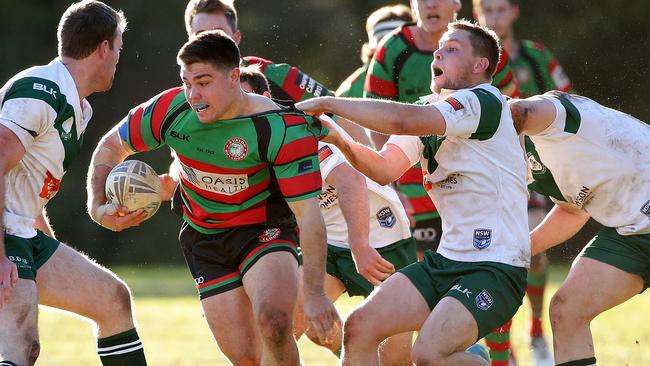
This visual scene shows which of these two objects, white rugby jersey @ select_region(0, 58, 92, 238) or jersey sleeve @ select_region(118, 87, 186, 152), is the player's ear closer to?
jersey sleeve @ select_region(118, 87, 186, 152)

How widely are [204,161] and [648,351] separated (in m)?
4.75

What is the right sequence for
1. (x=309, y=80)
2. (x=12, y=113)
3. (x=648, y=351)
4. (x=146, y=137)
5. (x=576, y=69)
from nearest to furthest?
(x=12, y=113), (x=146, y=137), (x=309, y=80), (x=648, y=351), (x=576, y=69)

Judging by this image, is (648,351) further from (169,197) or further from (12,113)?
(12,113)

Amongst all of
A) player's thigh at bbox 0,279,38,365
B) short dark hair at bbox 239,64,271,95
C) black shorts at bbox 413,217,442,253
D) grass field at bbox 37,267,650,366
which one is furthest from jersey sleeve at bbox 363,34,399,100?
player's thigh at bbox 0,279,38,365

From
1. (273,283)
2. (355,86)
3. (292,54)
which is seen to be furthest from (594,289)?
(292,54)

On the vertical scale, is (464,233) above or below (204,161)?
below

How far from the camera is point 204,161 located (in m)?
5.51

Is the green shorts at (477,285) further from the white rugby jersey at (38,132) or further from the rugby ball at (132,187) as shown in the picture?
the white rugby jersey at (38,132)

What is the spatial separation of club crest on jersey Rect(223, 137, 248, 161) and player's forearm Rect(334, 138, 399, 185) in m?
0.43

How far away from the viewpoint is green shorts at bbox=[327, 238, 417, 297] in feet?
21.4

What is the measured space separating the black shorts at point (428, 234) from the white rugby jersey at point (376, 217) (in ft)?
3.97

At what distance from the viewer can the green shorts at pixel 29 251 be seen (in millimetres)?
5406

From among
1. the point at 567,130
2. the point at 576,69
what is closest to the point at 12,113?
the point at 567,130

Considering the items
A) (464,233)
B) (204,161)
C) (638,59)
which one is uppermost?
(204,161)
